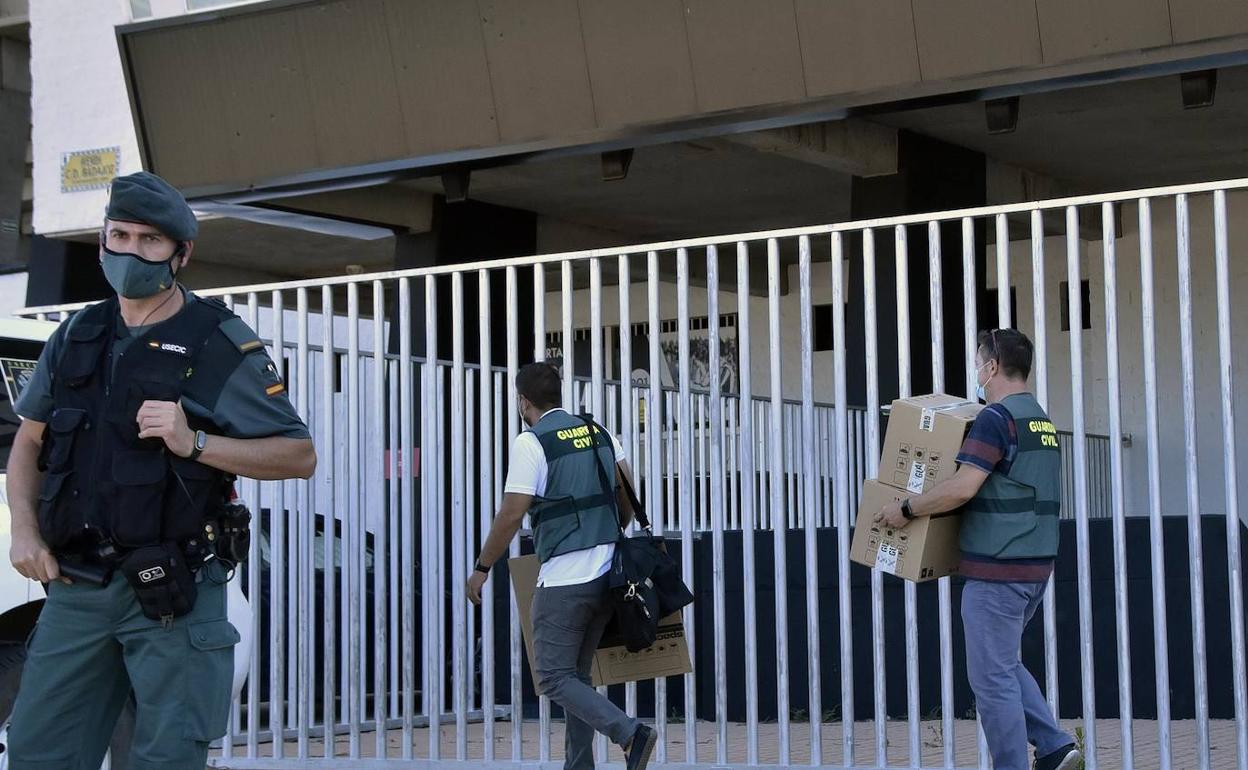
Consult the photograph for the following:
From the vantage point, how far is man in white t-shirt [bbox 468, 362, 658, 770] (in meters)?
6.21

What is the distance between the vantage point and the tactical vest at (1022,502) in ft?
18.4

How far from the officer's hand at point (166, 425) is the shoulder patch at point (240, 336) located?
0.28 metres

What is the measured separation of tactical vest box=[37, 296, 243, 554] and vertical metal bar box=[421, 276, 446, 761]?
12.9 feet

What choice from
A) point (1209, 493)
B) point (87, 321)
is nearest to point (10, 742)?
point (87, 321)

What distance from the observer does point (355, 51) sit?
10969 mm

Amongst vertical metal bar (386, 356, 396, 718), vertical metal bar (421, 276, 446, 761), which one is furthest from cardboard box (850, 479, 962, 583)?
vertical metal bar (386, 356, 396, 718)

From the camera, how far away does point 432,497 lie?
25.7 ft

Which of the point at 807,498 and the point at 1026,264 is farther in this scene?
the point at 1026,264

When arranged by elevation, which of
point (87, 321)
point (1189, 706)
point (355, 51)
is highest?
point (355, 51)

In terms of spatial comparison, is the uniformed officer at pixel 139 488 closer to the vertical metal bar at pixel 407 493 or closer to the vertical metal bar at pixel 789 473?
the vertical metal bar at pixel 407 493

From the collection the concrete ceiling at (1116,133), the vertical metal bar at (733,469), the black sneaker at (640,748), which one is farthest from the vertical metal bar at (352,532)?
Result: the concrete ceiling at (1116,133)

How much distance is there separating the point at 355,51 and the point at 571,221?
4.77 meters

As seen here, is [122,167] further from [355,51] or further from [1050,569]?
[1050,569]

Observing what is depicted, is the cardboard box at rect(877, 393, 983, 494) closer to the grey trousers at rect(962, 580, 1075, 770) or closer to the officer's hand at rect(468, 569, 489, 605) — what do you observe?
the grey trousers at rect(962, 580, 1075, 770)
